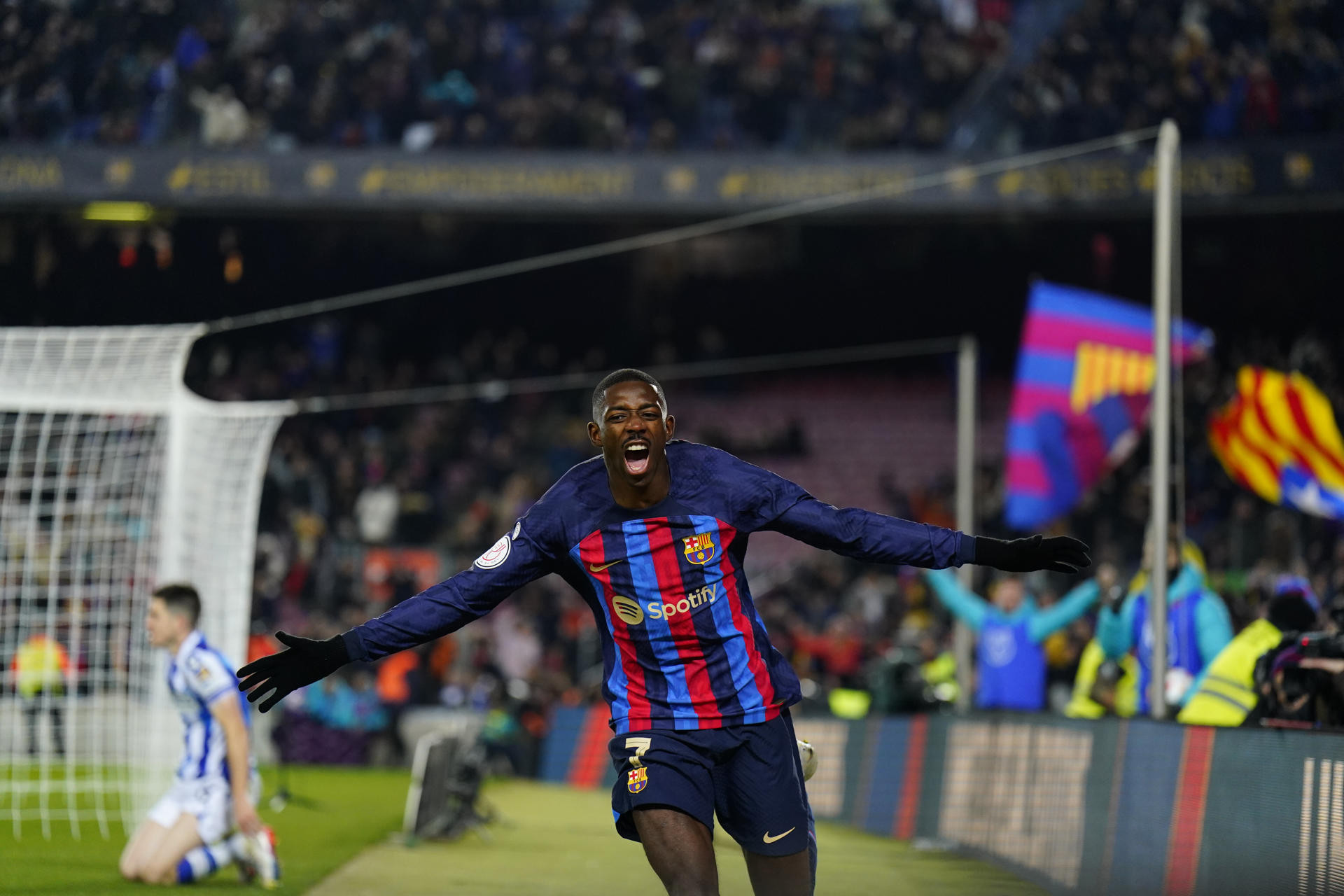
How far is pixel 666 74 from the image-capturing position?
981 inches

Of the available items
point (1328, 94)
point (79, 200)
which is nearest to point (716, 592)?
point (1328, 94)

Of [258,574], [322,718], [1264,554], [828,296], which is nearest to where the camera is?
[1264,554]

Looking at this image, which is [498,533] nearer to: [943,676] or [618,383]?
[943,676]

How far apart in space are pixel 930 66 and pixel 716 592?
2065 centimetres

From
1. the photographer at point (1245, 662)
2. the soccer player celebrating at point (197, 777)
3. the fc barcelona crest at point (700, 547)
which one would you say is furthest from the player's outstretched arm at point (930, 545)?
the soccer player celebrating at point (197, 777)

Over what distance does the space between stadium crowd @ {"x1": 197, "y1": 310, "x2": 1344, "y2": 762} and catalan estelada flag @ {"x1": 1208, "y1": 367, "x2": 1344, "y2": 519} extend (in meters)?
3.53

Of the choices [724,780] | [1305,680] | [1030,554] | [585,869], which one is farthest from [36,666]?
[1030,554]

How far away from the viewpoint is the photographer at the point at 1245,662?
780cm

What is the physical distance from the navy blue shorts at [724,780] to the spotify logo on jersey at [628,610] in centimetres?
31

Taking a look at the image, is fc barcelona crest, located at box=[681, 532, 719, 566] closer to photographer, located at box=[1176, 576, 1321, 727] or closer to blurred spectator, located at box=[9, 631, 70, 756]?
photographer, located at box=[1176, 576, 1321, 727]

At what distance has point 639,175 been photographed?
2359cm

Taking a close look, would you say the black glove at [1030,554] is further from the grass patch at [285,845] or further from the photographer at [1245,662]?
the grass patch at [285,845]

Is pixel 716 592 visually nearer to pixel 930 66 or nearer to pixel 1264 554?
pixel 1264 554

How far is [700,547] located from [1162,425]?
4.58 meters
